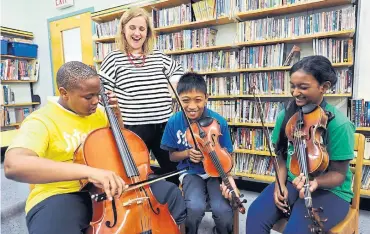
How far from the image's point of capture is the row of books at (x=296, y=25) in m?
1.95

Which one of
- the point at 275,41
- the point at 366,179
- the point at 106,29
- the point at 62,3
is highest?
the point at 62,3

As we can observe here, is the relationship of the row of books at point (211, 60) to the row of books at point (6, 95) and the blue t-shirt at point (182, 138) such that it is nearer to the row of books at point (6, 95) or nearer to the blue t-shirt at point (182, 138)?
the blue t-shirt at point (182, 138)

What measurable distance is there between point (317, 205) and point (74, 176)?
85 cm

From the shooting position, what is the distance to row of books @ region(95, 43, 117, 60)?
125 inches

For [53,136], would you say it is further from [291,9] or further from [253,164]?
[291,9]

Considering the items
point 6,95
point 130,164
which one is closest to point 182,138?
point 130,164

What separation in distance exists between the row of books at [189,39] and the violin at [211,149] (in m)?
1.53

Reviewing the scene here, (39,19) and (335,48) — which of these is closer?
(335,48)

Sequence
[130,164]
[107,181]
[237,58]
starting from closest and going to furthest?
[107,181] → [130,164] → [237,58]

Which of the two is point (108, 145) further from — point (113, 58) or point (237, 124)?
point (237, 124)

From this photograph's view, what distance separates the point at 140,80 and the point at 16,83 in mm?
3494

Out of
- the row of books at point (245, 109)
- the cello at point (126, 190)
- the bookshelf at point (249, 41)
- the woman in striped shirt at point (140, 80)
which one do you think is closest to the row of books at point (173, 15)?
the bookshelf at point (249, 41)

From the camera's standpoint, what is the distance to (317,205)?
3.18ft

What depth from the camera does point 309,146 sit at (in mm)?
934
